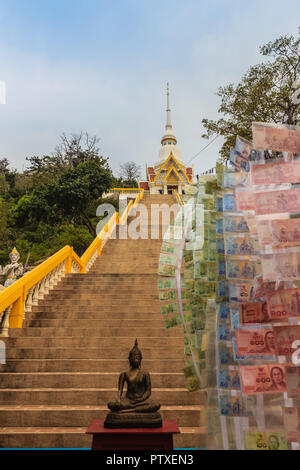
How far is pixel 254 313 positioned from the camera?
7.14ft

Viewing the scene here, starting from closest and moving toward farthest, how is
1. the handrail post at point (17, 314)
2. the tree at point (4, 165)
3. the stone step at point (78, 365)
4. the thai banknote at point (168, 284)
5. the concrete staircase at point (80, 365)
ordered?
the thai banknote at point (168, 284) < the concrete staircase at point (80, 365) < the stone step at point (78, 365) < the handrail post at point (17, 314) < the tree at point (4, 165)

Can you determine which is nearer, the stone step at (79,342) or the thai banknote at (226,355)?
the thai banknote at (226,355)

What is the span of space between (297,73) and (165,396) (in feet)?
28.7

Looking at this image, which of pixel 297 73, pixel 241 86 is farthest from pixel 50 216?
pixel 297 73

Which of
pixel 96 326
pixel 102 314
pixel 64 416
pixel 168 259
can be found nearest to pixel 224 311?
pixel 168 259

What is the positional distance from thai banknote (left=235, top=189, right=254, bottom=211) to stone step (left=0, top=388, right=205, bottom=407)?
120 inches

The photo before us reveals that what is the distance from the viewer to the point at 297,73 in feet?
31.0

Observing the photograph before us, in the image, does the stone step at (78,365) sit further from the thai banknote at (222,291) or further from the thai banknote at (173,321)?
the thai banknote at (222,291)

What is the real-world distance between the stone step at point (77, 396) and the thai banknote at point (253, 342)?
264 cm

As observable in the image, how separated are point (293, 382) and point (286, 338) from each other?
0.82ft

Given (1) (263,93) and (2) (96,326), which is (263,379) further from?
(1) (263,93)

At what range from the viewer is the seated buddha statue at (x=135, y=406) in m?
2.92

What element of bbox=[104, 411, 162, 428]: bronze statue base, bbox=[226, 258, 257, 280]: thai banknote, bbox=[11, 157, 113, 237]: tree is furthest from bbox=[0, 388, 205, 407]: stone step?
bbox=[11, 157, 113, 237]: tree

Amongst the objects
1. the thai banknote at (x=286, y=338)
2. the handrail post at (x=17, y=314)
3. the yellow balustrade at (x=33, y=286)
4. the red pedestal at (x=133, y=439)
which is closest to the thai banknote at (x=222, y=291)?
the thai banknote at (x=286, y=338)
